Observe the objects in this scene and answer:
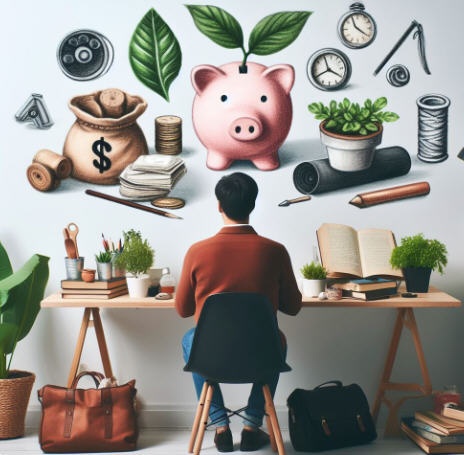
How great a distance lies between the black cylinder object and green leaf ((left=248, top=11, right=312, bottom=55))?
613 mm

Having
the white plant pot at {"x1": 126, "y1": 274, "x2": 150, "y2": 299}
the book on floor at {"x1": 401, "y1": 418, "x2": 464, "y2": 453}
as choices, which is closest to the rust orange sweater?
the white plant pot at {"x1": 126, "y1": 274, "x2": 150, "y2": 299}

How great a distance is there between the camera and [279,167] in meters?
3.28

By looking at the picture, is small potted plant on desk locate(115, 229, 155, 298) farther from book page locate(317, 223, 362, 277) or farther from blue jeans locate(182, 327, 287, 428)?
book page locate(317, 223, 362, 277)

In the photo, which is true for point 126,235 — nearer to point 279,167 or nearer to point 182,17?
point 279,167

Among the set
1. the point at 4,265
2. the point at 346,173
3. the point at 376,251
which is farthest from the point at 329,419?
the point at 4,265

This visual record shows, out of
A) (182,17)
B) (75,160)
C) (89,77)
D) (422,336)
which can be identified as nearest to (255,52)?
(182,17)

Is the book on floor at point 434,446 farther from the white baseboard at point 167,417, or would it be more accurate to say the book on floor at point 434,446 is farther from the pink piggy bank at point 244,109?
the pink piggy bank at point 244,109

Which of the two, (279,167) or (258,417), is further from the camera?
(279,167)

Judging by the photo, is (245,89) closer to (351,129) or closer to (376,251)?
(351,129)

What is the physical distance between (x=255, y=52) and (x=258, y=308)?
1.48 meters

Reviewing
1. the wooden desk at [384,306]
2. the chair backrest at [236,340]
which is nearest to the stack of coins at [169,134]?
the wooden desk at [384,306]

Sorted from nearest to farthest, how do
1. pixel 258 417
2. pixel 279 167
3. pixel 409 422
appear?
pixel 258 417 < pixel 409 422 < pixel 279 167

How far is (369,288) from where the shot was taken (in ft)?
9.37

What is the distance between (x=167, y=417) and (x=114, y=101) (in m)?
1.64
